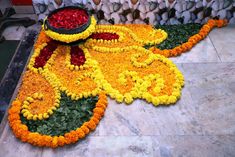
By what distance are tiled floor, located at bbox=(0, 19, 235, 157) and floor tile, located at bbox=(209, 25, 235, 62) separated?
29cm

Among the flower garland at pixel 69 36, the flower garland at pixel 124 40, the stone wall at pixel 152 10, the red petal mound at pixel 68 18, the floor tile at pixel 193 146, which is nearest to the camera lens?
the floor tile at pixel 193 146

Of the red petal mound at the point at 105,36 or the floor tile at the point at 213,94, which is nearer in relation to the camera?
the floor tile at the point at 213,94

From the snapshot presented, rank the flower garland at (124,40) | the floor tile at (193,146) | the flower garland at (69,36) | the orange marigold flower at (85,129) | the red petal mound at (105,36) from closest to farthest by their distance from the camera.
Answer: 1. the floor tile at (193,146)
2. the orange marigold flower at (85,129)
3. the flower garland at (69,36)
4. the flower garland at (124,40)
5. the red petal mound at (105,36)

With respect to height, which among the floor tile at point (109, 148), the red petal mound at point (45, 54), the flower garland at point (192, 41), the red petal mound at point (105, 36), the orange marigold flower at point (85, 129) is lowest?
the floor tile at point (109, 148)

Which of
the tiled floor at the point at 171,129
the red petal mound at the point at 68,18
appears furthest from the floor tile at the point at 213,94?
the red petal mound at the point at 68,18

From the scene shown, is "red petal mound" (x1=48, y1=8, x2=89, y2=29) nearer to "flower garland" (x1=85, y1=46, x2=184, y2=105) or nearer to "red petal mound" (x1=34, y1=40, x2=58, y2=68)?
"red petal mound" (x1=34, y1=40, x2=58, y2=68)

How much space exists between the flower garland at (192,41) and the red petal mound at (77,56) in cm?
82

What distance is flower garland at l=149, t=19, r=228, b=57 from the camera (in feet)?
11.1

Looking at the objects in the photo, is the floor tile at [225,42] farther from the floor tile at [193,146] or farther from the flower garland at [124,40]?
the floor tile at [193,146]

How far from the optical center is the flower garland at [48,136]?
2.52m

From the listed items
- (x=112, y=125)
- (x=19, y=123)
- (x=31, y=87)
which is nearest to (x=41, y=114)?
(x=19, y=123)

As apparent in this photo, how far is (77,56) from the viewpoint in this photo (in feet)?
11.0

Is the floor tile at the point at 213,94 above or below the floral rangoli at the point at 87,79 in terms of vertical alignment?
below

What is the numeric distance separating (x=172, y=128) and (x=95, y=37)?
1.57 m
